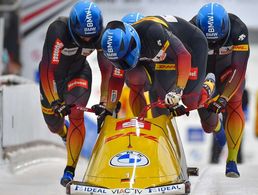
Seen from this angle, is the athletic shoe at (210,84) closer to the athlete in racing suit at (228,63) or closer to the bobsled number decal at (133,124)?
the athlete in racing suit at (228,63)

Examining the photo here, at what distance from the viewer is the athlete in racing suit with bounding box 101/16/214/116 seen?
645 centimetres

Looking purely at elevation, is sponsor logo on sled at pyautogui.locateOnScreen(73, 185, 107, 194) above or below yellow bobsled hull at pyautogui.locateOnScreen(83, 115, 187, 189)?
below

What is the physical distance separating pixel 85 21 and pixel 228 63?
1676 mm

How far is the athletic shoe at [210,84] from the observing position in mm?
7906

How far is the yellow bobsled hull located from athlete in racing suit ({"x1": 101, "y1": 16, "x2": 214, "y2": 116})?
31cm

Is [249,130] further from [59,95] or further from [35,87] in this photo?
[59,95]

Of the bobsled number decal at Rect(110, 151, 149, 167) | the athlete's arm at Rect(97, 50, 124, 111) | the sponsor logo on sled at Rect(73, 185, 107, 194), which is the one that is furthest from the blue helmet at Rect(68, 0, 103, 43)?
the sponsor logo on sled at Rect(73, 185, 107, 194)

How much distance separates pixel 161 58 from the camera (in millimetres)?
7023

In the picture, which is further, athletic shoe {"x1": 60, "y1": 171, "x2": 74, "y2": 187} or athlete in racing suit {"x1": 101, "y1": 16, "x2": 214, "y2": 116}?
athletic shoe {"x1": 60, "y1": 171, "x2": 74, "y2": 187}

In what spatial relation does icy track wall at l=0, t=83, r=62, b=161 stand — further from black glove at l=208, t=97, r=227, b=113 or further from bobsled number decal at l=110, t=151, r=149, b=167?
bobsled number decal at l=110, t=151, r=149, b=167

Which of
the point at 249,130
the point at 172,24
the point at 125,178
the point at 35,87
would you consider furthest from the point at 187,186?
the point at 249,130

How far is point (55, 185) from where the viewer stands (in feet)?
25.9

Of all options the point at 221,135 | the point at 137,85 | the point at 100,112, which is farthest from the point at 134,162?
the point at 221,135

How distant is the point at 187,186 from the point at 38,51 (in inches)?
415
